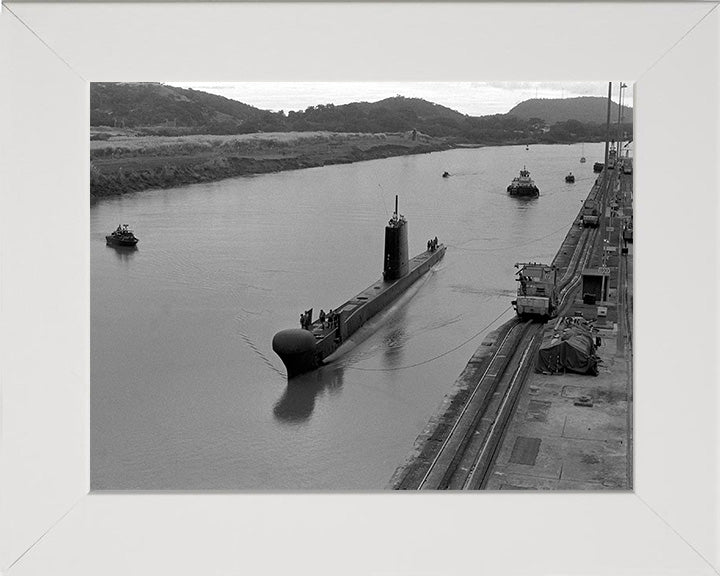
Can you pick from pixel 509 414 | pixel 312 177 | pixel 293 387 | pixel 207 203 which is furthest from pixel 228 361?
pixel 312 177

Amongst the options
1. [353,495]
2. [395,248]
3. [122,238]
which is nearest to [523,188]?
[395,248]

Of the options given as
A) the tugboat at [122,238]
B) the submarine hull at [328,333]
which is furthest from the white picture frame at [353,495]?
the tugboat at [122,238]

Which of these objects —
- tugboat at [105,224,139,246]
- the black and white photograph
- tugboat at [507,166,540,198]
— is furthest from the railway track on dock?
tugboat at [507,166,540,198]

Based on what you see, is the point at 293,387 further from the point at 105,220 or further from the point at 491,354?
the point at 105,220

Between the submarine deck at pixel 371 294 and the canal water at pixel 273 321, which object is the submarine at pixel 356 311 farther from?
the canal water at pixel 273 321

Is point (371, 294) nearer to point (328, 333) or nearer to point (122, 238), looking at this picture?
point (328, 333)
